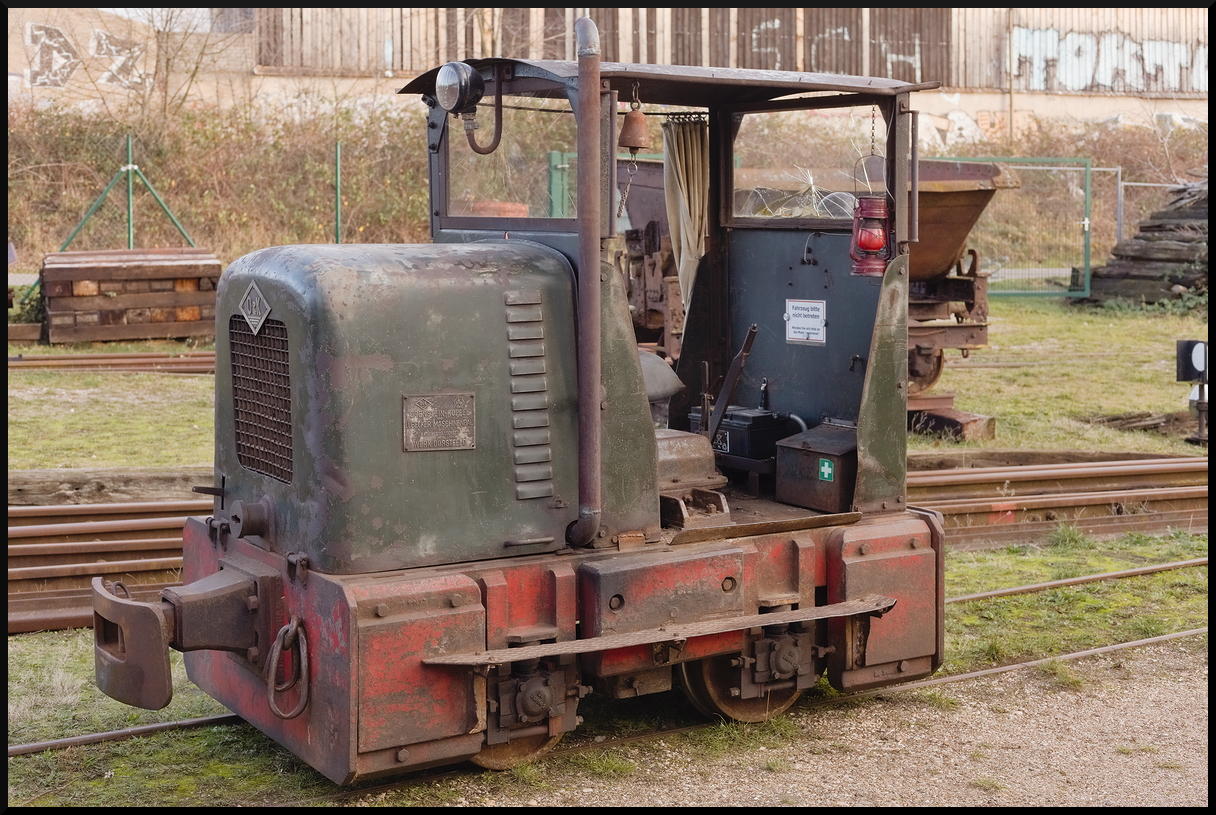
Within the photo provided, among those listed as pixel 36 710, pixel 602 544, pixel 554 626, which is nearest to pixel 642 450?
pixel 602 544

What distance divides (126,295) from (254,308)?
12.2 meters

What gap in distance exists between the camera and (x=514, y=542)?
484 centimetres

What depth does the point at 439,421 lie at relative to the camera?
4.69 metres

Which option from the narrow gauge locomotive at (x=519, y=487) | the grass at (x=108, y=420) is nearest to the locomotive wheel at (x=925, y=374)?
the grass at (x=108, y=420)

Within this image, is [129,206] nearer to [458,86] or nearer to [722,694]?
[458,86]

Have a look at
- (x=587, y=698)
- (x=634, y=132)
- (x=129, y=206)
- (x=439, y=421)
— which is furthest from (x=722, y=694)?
(x=129, y=206)

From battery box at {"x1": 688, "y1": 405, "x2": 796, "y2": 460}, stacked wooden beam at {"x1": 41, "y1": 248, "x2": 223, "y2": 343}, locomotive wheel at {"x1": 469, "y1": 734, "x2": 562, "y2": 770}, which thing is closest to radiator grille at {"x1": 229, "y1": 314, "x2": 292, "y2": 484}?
locomotive wheel at {"x1": 469, "y1": 734, "x2": 562, "y2": 770}

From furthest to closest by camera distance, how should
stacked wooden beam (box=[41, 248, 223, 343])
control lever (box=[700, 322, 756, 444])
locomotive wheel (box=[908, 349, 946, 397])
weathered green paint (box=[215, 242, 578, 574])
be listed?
stacked wooden beam (box=[41, 248, 223, 343]) → locomotive wheel (box=[908, 349, 946, 397]) → control lever (box=[700, 322, 756, 444]) → weathered green paint (box=[215, 242, 578, 574])

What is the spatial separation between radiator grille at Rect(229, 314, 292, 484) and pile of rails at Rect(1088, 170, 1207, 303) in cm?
1854

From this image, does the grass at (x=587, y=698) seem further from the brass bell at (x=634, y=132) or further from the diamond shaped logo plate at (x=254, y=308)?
the brass bell at (x=634, y=132)

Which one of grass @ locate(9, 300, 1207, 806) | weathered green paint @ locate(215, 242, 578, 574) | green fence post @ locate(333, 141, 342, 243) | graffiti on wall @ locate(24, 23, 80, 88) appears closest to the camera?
weathered green paint @ locate(215, 242, 578, 574)

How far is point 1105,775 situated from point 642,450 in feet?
6.87

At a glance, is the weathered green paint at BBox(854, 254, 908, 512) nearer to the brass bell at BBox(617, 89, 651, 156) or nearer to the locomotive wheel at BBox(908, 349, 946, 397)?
the brass bell at BBox(617, 89, 651, 156)

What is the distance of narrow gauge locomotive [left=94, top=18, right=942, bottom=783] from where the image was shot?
4.56 m
